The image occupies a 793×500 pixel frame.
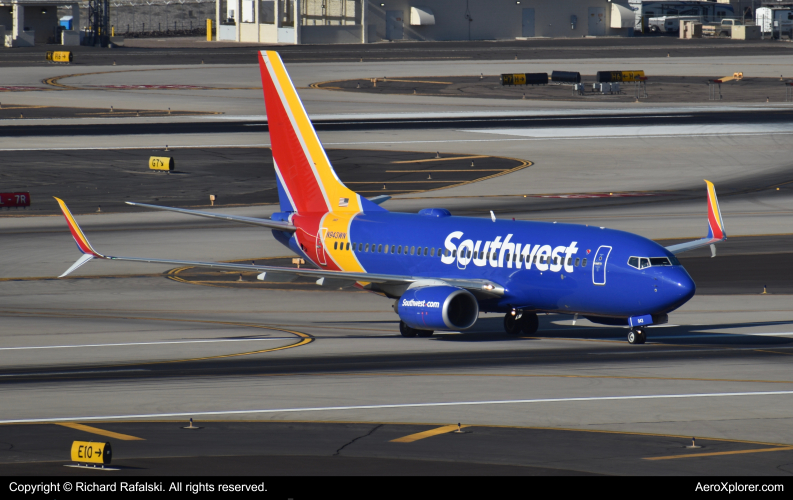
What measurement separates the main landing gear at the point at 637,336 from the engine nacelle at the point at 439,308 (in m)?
5.33

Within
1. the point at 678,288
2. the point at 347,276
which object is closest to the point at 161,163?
the point at 347,276

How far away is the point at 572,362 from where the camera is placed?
3894 centimetres

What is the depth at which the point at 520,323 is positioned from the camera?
44938 mm

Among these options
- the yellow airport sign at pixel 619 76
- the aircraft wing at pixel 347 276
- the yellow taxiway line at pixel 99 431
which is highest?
the yellow airport sign at pixel 619 76

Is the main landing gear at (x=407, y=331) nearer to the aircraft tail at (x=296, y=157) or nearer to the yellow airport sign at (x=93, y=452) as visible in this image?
the aircraft tail at (x=296, y=157)

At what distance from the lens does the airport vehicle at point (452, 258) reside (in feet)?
136

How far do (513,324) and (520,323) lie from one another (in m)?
0.30

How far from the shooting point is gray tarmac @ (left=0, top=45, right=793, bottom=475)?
26.9 meters

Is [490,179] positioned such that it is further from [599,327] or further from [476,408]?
[476,408]

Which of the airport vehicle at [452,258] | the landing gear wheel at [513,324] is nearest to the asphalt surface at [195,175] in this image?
the airport vehicle at [452,258]

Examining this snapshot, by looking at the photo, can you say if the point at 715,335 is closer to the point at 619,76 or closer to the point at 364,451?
the point at 364,451

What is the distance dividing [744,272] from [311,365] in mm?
28177

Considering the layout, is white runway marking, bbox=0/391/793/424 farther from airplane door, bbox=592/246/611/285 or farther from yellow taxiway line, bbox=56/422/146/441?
airplane door, bbox=592/246/611/285
